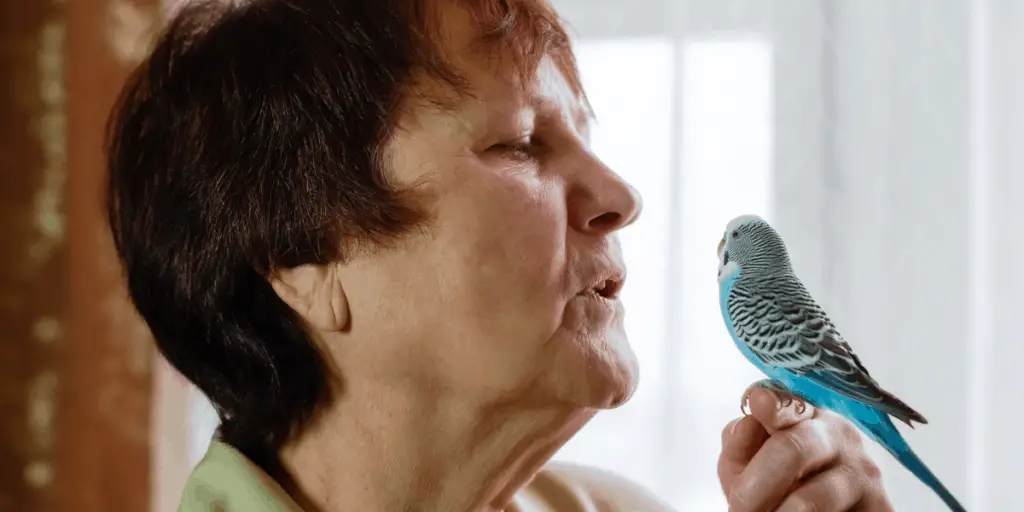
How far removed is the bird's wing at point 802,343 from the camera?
0.64 meters

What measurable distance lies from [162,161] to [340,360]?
0.74 feet

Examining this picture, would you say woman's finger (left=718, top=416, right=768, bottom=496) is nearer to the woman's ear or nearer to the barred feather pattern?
the barred feather pattern

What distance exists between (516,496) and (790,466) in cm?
29

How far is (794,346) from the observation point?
65 centimetres

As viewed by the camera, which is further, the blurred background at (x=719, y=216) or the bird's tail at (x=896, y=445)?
the blurred background at (x=719, y=216)

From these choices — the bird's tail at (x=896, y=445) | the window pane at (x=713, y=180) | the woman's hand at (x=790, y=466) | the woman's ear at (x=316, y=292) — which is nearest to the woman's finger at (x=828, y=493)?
the woman's hand at (x=790, y=466)

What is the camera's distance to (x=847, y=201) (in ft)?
4.52

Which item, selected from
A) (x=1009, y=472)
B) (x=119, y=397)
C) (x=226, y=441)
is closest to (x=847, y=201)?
(x=1009, y=472)

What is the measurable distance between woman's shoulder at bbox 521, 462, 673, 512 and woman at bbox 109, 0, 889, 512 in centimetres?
18

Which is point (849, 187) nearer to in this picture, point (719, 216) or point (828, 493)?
point (719, 216)

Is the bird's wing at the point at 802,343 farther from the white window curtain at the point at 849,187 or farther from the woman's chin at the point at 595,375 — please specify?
the white window curtain at the point at 849,187

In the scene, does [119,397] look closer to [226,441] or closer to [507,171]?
[226,441]

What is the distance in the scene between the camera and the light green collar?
2.55ft

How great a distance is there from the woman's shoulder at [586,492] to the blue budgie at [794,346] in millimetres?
336
